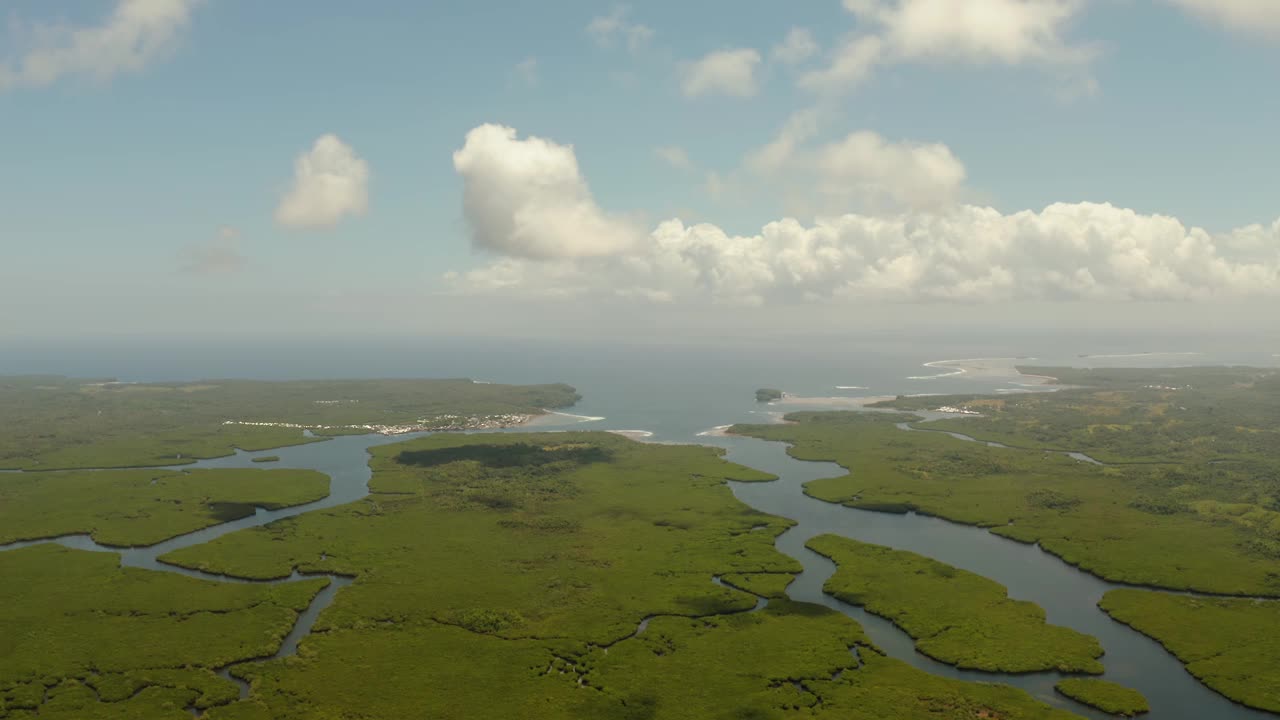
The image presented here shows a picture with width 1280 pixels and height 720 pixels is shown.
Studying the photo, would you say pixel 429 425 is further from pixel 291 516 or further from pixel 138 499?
pixel 291 516

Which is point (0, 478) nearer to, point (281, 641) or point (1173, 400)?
point (281, 641)

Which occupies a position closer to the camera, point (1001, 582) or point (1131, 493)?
point (1001, 582)

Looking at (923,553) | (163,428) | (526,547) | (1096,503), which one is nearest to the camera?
(923,553)

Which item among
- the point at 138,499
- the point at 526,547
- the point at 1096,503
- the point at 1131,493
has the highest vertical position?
the point at 138,499

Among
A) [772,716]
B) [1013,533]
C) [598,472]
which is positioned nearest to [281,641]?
[772,716]

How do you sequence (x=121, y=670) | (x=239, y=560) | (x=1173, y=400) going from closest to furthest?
(x=121, y=670) → (x=239, y=560) → (x=1173, y=400)

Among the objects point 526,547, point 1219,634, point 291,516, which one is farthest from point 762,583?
point 291,516
